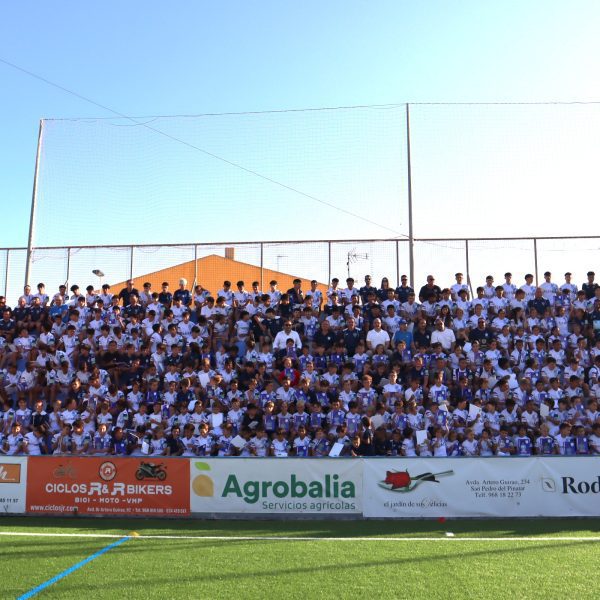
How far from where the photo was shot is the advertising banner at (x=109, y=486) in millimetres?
12148

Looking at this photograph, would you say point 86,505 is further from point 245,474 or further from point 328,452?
point 328,452

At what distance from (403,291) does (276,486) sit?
8.50 m

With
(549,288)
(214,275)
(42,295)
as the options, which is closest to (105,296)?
(42,295)

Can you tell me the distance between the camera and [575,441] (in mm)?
13672

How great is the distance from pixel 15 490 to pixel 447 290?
485 inches

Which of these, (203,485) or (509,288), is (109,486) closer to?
(203,485)

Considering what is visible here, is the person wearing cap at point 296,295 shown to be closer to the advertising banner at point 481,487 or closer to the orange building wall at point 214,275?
the orange building wall at point 214,275

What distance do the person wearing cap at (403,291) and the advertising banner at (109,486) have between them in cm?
895

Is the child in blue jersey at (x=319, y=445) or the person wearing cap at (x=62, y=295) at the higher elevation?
the person wearing cap at (x=62, y=295)

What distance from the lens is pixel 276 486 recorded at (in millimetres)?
12047

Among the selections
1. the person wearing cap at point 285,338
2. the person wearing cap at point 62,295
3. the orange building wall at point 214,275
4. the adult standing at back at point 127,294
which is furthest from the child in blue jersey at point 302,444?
the person wearing cap at point 62,295

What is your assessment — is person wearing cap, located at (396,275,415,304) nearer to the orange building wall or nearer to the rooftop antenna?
the rooftop antenna

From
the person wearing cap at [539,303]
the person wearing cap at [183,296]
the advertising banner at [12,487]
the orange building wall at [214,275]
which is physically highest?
the orange building wall at [214,275]

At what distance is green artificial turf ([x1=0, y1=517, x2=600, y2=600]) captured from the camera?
7.38 m
